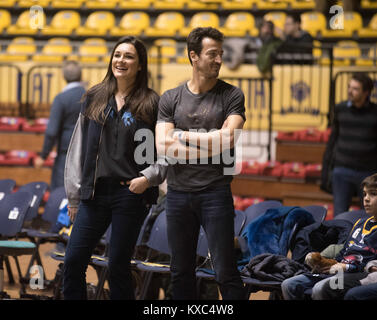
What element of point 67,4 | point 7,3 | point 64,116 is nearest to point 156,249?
point 64,116

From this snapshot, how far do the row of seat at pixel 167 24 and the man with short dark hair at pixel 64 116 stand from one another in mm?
5203

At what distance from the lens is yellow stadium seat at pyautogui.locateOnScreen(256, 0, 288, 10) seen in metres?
12.0

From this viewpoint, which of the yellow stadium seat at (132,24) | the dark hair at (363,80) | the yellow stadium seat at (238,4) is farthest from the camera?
the yellow stadium seat at (132,24)

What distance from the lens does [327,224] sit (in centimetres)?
482

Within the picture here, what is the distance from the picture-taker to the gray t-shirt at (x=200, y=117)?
378cm

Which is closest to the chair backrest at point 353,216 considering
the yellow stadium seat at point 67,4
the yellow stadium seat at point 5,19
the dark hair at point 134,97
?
the dark hair at point 134,97

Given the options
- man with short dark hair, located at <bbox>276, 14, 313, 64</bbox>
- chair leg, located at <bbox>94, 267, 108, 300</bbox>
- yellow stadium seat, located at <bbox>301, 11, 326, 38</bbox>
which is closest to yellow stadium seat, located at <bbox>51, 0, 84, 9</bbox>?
yellow stadium seat, located at <bbox>301, 11, 326, 38</bbox>

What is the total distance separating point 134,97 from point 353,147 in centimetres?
256

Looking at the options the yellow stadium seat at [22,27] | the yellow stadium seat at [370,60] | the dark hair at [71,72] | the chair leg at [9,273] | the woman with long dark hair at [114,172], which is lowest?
the chair leg at [9,273]

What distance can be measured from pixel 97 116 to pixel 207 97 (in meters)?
0.63

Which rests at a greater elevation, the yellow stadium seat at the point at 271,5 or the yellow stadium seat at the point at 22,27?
the yellow stadium seat at the point at 271,5

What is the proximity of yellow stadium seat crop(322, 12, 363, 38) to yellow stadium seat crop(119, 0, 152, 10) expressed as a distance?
3.31 m

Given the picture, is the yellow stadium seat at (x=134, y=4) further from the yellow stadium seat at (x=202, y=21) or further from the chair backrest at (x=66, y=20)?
the yellow stadium seat at (x=202, y=21)
